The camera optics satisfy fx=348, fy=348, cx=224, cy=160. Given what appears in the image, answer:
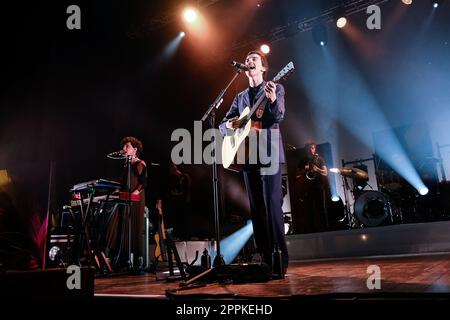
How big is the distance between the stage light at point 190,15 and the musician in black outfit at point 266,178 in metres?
4.71

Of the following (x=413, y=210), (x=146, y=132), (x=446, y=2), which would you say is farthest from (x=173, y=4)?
(x=413, y=210)

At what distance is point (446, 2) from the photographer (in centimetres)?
705

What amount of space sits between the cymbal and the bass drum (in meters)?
0.55

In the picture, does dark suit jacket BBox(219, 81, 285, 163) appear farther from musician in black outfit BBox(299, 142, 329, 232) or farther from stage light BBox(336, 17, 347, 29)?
stage light BBox(336, 17, 347, 29)

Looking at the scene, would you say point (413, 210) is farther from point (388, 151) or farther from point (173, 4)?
point (173, 4)

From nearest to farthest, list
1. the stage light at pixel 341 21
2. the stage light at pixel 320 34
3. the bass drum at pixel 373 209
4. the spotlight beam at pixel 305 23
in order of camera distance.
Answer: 1. the bass drum at pixel 373 209
2. the spotlight beam at pixel 305 23
3. the stage light at pixel 341 21
4. the stage light at pixel 320 34

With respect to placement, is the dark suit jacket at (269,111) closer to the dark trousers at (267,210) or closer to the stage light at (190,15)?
the dark trousers at (267,210)

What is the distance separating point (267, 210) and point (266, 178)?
9.4 inches

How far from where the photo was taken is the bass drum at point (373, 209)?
6312 mm

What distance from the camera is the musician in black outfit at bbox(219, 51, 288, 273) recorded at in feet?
8.45

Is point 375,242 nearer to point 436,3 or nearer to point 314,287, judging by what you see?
point 314,287

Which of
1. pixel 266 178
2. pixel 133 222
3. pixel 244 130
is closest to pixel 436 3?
pixel 244 130

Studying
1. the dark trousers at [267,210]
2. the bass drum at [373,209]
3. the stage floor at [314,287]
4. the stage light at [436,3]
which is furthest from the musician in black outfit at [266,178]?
the stage light at [436,3]
